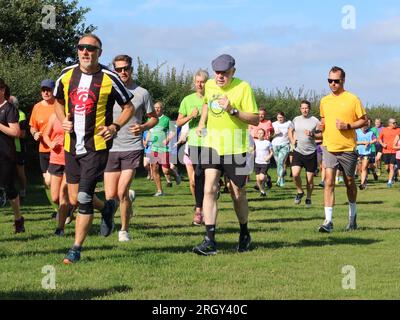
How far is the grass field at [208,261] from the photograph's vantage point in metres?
6.27

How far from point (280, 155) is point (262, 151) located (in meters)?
3.36

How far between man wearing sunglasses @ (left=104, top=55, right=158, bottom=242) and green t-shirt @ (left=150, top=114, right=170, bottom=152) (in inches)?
380

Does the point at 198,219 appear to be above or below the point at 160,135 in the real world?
below

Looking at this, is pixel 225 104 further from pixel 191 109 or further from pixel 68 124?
pixel 191 109

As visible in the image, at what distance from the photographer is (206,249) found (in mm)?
8320

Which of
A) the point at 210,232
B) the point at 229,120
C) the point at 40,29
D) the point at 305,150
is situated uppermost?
the point at 40,29

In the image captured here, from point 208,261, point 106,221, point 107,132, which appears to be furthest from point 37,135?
point 208,261

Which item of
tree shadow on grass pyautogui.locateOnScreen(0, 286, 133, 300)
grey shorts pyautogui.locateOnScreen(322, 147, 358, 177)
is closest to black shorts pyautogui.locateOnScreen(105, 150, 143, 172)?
grey shorts pyautogui.locateOnScreen(322, 147, 358, 177)

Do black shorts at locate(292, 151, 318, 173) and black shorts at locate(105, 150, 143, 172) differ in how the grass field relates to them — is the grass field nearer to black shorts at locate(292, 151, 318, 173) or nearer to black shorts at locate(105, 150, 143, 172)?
black shorts at locate(105, 150, 143, 172)

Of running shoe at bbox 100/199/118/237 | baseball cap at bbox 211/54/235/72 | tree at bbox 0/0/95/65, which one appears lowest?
running shoe at bbox 100/199/118/237

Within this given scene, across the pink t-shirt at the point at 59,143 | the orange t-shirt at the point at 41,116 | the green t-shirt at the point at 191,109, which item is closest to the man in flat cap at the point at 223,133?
the green t-shirt at the point at 191,109

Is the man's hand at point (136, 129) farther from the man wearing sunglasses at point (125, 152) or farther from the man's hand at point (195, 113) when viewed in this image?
the man's hand at point (195, 113)

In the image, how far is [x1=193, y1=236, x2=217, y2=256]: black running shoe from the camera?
8.29m
